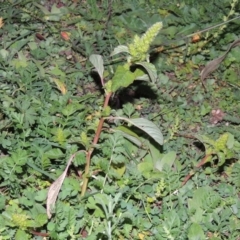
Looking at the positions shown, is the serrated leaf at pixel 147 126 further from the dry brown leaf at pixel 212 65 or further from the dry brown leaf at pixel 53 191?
the dry brown leaf at pixel 212 65

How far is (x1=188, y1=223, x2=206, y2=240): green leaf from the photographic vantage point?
2.16 meters

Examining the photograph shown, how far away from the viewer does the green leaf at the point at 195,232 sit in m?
2.16

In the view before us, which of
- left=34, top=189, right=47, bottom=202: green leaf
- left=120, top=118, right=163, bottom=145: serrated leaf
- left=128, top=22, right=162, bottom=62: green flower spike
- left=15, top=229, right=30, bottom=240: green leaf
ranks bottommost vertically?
left=34, top=189, right=47, bottom=202: green leaf

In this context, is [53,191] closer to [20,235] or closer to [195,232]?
[20,235]

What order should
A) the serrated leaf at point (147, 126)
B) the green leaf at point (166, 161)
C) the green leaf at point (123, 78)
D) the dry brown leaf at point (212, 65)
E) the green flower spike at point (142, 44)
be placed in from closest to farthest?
the green flower spike at point (142, 44) → the green leaf at point (123, 78) → the serrated leaf at point (147, 126) → the green leaf at point (166, 161) → the dry brown leaf at point (212, 65)

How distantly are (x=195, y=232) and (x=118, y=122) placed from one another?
2.42ft

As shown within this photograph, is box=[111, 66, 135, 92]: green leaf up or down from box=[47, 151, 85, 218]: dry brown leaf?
up

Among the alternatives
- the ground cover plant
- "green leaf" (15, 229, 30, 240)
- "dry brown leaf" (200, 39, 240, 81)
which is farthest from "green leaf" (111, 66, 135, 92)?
"dry brown leaf" (200, 39, 240, 81)

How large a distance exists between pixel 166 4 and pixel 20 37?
0.99 meters

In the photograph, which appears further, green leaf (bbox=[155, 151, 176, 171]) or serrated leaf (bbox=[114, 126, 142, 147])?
green leaf (bbox=[155, 151, 176, 171])

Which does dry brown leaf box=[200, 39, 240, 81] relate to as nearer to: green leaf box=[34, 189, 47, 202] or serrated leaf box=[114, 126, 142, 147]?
serrated leaf box=[114, 126, 142, 147]

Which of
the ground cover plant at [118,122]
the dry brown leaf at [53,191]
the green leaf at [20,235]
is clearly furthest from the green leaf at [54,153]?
the green leaf at [20,235]

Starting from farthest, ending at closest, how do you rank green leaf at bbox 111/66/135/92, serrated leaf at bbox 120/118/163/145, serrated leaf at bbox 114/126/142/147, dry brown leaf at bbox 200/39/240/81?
dry brown leaf at bbox 200/39/240/81, serrated leaf at bbox 114/126/142/147, serrated leaf at bbox 120/118/163/145, green leaf at bbox 111/66/135/92

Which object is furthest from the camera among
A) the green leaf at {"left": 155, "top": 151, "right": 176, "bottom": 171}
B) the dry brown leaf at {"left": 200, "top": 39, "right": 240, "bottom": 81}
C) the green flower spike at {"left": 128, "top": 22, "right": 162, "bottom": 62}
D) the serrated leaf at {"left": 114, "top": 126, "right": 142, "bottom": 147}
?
the dry brown leaf at {"left": 200, "top": 39, "right": 240, "bottom": 81}
